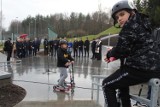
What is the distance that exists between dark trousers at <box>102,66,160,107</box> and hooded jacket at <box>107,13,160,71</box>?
0.07 m

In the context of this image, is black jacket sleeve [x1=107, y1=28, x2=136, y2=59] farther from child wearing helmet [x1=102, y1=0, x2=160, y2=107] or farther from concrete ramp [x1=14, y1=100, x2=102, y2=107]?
concrete ramp [x1=14, y1=100, x2=102, y2=107]

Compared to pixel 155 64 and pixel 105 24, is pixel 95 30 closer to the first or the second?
pixel 105 24

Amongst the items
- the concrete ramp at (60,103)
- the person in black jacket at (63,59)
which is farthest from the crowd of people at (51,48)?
the concrete ramp at (60,103)

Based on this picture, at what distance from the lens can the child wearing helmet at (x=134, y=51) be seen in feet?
13.0

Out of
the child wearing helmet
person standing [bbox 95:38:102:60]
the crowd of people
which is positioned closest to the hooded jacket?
the child wearing helmet

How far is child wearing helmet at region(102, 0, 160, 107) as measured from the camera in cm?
396

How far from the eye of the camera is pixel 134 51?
402cm

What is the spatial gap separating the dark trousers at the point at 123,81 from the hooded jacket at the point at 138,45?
7 centimetres

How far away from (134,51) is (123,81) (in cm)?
41

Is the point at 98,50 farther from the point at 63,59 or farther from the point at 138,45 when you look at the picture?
the point at 138,45

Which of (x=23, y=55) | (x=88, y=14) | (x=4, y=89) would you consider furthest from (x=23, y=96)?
(x=88, y=14)

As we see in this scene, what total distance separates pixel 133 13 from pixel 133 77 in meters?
0.81

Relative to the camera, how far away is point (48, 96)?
35.3 ft

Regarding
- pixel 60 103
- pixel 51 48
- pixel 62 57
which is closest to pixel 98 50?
pixel 51 48
